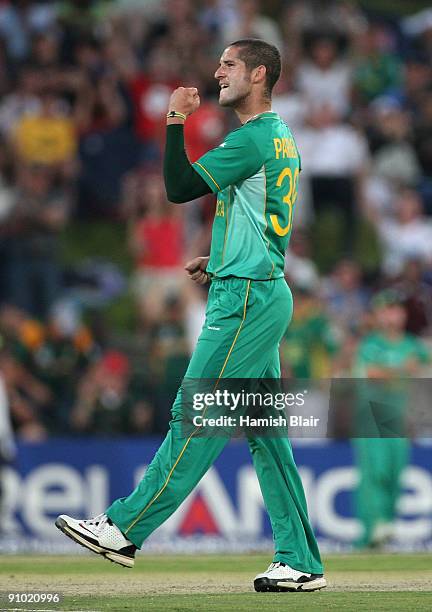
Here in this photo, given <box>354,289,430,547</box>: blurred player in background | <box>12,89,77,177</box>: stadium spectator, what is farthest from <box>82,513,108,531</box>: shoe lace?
<box>12,89,77,177</box>: stadium spectator

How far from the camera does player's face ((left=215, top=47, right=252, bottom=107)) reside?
627cm

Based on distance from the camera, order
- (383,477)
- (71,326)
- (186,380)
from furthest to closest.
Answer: (71,326), (383,477), (186,380)

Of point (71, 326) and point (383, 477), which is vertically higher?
point (71, 326)

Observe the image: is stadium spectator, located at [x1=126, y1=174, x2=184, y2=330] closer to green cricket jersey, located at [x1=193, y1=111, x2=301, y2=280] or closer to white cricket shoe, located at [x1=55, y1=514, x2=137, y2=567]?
green cricket jersey, located at [x1=193, y1=111, x2=301, y2=280]

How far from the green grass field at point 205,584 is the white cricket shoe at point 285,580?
0.05 metres

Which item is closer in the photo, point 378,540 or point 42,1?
point 378,540

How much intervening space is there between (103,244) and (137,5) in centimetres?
302

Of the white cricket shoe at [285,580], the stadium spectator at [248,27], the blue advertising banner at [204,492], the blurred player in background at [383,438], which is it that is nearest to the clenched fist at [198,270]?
the white cricket shoe at [285,580]

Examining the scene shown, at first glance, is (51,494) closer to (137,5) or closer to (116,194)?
(116,194)

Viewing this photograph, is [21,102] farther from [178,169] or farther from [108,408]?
[178,169]

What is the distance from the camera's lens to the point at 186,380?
614cm

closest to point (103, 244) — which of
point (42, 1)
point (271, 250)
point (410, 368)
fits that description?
point (42, 1)

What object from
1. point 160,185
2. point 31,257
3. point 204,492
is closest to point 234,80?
point 204,492

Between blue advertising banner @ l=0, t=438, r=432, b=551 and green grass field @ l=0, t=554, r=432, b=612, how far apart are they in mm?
2501
